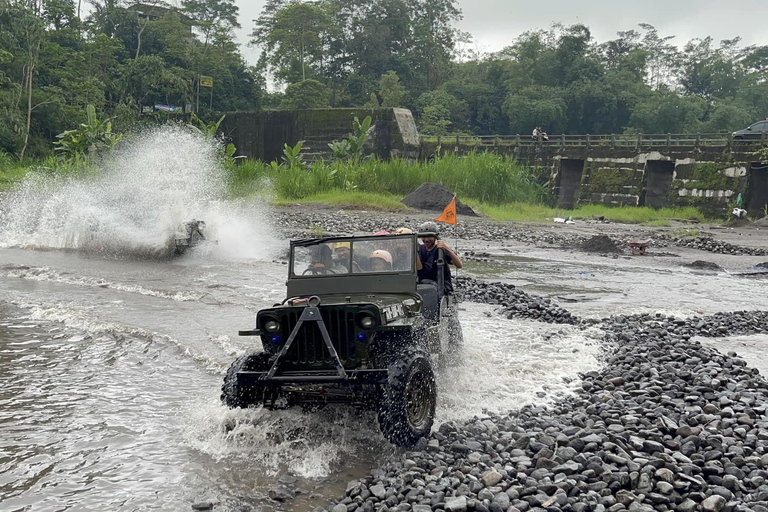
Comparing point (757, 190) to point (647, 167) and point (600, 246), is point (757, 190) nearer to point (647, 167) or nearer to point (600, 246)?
point (647, 167)

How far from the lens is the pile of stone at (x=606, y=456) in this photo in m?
5.07

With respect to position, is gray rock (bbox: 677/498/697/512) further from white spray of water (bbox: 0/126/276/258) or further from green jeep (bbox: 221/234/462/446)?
white spray of water (bbox: 0/126/276/258)

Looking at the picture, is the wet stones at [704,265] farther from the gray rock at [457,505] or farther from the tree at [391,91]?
the tree at [391,91]

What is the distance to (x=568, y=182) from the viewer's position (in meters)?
44.9

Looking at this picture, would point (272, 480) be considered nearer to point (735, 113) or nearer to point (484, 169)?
point (484, 169)

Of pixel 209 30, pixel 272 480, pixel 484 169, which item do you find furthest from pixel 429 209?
pixel 209 30

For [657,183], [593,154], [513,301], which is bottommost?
[513,301]

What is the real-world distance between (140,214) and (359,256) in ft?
50.0

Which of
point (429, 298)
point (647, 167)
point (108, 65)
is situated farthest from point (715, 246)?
point (108, 65)

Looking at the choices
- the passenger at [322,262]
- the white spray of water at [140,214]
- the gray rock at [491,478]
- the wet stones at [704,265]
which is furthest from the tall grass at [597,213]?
the gray rock at [491,478]

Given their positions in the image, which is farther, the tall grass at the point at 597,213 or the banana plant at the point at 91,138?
the tall grass at the point at 597,213

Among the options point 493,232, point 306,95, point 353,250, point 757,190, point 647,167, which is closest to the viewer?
point 353,250

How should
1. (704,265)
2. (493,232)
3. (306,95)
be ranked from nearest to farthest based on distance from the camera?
(704,265) < (493,232) < (306,95)

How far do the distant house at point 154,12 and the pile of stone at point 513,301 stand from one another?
56.5 meters
